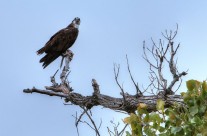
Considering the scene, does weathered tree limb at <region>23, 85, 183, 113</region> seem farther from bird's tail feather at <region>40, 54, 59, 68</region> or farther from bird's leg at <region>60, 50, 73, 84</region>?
bird's tail feather at <region>40, 54, 59, 68</region>

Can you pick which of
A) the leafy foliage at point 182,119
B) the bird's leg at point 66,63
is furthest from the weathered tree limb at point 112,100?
the leafy foliage at point 182,119

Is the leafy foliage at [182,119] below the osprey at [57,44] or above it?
below

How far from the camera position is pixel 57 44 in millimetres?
9258

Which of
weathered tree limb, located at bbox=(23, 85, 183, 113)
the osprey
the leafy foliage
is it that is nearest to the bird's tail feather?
the osprey

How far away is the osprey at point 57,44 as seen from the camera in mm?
9032

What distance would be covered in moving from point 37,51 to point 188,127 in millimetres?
6066

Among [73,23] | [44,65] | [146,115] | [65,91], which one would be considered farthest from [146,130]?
[73,23]

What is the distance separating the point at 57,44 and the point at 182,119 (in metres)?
5.97

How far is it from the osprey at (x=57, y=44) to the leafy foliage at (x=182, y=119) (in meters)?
5.37

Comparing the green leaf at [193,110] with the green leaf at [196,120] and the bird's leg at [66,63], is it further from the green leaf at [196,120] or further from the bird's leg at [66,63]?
the bird's leg at [66,63]

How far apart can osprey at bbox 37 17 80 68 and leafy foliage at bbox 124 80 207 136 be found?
537 cm

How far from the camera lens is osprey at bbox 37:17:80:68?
903 cm

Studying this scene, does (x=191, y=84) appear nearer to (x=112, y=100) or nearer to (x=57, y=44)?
(x=112, y=100)

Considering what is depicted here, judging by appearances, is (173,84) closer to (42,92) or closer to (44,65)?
(42,92)
